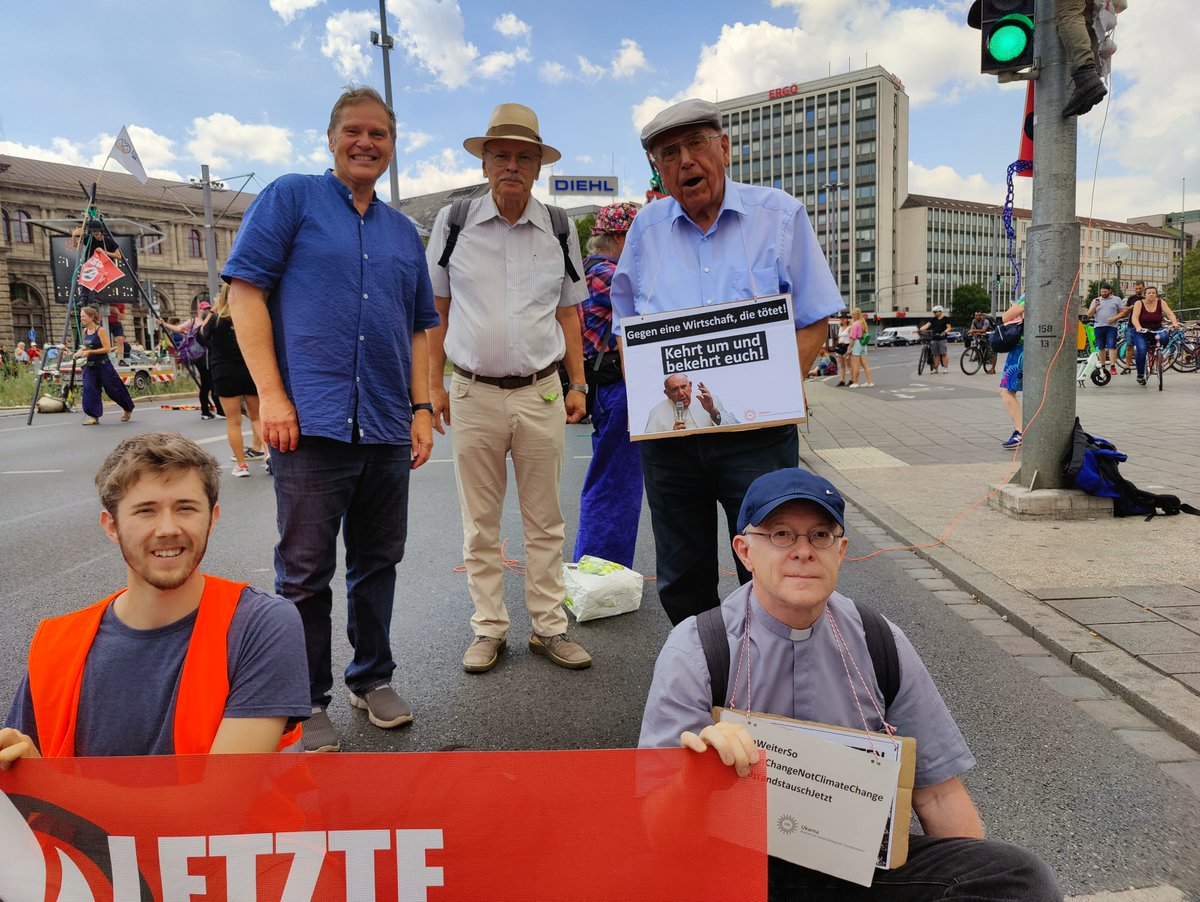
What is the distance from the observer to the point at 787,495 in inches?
68.4

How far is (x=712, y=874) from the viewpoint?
151 cm

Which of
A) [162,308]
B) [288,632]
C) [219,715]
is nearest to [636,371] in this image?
[288,632]

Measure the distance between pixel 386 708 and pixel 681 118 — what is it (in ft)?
7.16

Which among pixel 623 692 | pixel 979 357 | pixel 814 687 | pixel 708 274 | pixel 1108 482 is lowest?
pixel 623 692

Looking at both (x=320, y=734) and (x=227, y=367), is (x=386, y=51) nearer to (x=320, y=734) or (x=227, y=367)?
(x=227, y=367)

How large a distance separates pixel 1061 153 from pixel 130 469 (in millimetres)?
6004

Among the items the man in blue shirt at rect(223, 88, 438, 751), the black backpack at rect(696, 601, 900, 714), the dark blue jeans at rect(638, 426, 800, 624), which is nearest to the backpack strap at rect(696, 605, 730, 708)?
the black backpack at rect(696, 601, 900, 714)

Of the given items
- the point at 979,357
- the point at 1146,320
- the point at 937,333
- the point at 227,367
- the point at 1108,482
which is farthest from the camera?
the point at 937,333

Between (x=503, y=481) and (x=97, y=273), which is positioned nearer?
(x=503, y=481)

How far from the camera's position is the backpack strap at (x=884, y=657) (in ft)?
5.85

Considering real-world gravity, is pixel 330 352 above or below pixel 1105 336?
below

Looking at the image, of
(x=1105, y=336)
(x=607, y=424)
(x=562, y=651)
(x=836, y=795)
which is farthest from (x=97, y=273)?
(x=1105, y=336)

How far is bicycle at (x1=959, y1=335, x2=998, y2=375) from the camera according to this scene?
24.5 m

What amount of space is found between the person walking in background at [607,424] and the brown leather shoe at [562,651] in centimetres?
82
